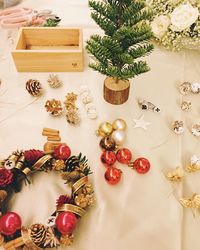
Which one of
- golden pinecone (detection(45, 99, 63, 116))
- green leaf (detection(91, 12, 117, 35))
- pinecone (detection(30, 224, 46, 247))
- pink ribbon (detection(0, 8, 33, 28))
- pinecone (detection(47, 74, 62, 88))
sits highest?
green leaf (detection(91, 12, 117, 35))

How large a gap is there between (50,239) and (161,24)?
761 mm

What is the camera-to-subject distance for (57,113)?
874mm

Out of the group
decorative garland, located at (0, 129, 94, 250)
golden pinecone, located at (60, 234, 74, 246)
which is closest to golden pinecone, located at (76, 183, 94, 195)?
decorative garland, located at (0, 129, 94, 250)

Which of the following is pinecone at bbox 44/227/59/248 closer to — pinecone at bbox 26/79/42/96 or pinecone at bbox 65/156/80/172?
pinecone at bbox 65/156/80/172

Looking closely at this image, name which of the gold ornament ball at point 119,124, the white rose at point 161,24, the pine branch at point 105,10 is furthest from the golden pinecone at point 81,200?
the white rose at point 161,24

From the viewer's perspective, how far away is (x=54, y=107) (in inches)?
34.0

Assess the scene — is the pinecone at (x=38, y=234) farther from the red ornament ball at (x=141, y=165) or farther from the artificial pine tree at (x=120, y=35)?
the artificial pine tree at (x=120, y=35)

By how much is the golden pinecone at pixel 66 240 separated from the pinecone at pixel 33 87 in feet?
1.54

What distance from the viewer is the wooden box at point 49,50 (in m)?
0.94

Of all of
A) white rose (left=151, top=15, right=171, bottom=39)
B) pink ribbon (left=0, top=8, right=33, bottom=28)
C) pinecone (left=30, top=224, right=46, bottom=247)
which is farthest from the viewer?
pink ribbon (left=0, top=8, right=33, bottom=28)

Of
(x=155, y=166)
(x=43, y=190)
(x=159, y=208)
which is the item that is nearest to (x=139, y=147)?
(x=155, y=166)

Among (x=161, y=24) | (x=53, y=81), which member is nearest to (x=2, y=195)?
(x=53, y=81)

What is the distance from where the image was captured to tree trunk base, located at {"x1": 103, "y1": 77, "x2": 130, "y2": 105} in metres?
0.88

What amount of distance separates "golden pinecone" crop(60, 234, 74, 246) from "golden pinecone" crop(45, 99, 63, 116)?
14.6 inches
